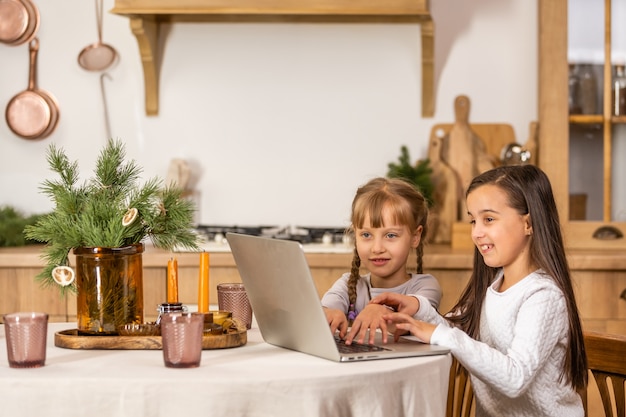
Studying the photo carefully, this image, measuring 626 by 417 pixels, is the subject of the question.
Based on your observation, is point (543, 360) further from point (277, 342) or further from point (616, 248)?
point (616, 248)

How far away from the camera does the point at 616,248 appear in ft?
10.2

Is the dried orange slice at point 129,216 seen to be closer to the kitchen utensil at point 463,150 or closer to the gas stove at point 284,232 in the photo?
the gas stove at point 284,232

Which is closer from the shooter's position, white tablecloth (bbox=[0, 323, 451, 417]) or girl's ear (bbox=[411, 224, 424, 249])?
white tablecloth (bbox=[0, 323, 451, 417])

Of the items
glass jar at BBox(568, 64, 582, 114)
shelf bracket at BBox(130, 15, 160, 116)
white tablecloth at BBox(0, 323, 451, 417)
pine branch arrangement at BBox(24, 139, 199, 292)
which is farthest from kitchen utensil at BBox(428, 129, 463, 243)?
white tablecloth at BBox(0, 323, 451, 417)

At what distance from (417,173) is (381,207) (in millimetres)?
1132

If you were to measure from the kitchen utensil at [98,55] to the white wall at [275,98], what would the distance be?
3cm

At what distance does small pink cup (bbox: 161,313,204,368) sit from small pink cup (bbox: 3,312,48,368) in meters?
0.18

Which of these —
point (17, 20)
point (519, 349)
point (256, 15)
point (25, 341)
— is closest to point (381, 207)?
point (519, 349)

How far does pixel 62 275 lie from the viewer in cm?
163

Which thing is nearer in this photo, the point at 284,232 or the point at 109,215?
the point at 109,215

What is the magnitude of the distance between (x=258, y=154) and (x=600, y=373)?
191cm

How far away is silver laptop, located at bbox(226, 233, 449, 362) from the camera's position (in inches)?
53.7

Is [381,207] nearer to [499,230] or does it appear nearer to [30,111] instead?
[499,230]

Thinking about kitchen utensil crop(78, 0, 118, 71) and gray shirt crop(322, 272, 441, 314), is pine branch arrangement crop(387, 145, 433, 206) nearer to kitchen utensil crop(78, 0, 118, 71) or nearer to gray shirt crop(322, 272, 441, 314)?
gray shirt crop(322, 272, 441, 314)
